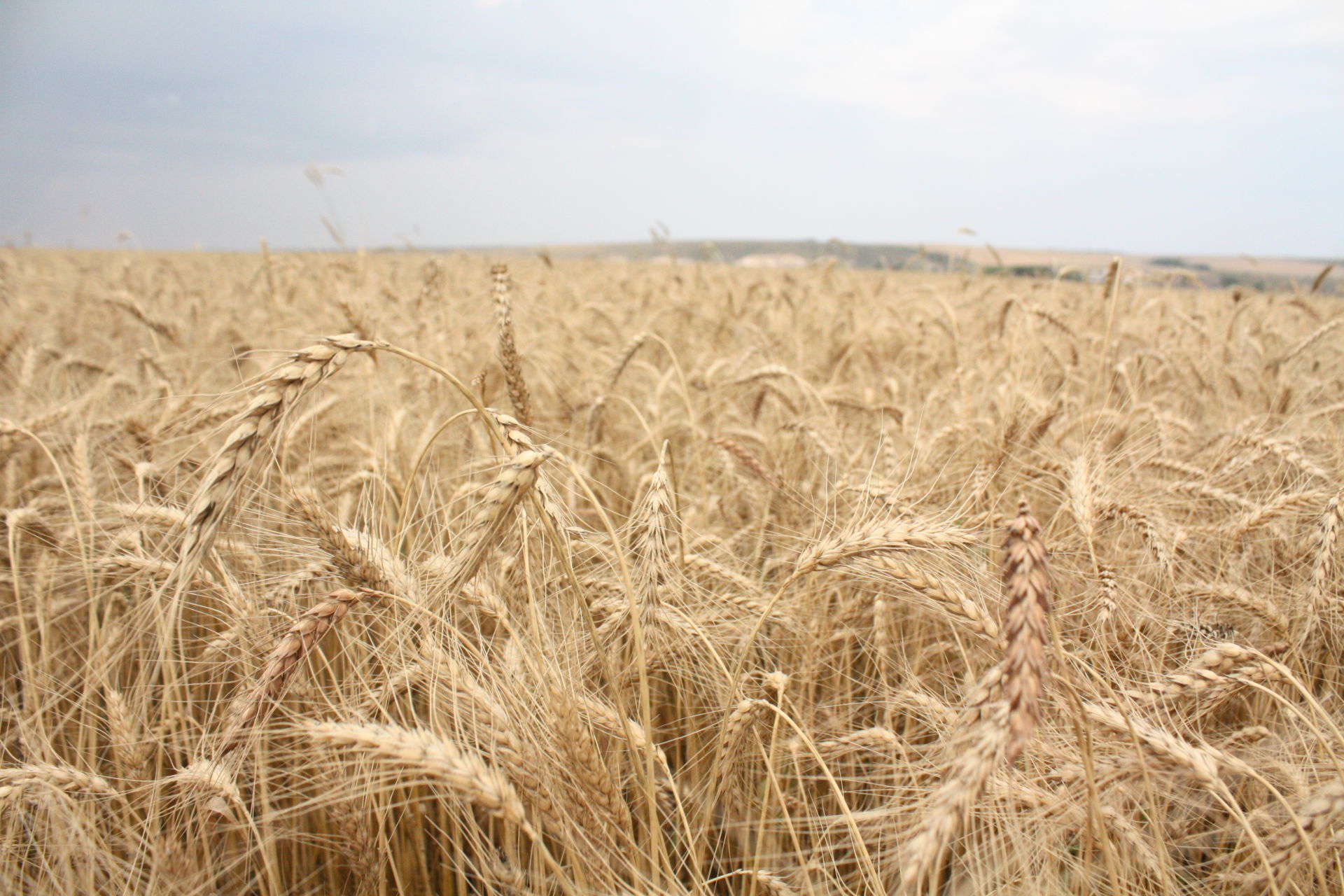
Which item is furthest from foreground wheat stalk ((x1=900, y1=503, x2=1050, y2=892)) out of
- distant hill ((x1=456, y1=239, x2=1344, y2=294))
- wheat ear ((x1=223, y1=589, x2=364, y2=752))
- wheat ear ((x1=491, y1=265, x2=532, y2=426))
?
distant hill ((x1=456, y1=239, x2=1344, y2=294))

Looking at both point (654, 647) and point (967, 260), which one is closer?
point (654, 647)

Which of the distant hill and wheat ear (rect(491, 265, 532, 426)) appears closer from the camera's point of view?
wheat ear (rect(491, 265, 532, 426))

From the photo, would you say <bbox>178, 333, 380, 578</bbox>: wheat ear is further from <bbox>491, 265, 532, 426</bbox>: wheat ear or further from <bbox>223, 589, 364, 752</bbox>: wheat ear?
<bbox>491, 265, 532, 426</bbox>: wheat ear

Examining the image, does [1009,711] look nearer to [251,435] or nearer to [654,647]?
[654,647]

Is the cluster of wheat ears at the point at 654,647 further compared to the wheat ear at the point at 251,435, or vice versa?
the cluster of wheat ears at the point at 654,647

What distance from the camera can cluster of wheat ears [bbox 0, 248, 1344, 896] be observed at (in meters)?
0.93

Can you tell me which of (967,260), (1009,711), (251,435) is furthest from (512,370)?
(967,260)

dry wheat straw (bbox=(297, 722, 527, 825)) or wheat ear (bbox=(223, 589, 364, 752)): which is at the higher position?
wheat ear (bbox=(223, 589, 364, 752))

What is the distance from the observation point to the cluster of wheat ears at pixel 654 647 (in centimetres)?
93

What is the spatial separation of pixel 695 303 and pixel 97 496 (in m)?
4.34

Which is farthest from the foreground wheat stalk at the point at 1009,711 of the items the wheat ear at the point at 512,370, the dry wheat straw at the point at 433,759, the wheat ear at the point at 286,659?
the wheat ear at the point at 512,370

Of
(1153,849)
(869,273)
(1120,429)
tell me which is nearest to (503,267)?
(1153,849)

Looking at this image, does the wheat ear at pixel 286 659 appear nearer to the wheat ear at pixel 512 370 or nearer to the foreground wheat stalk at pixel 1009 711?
the wheat ear at pixel 512 370

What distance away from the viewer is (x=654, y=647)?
1.24 meters
